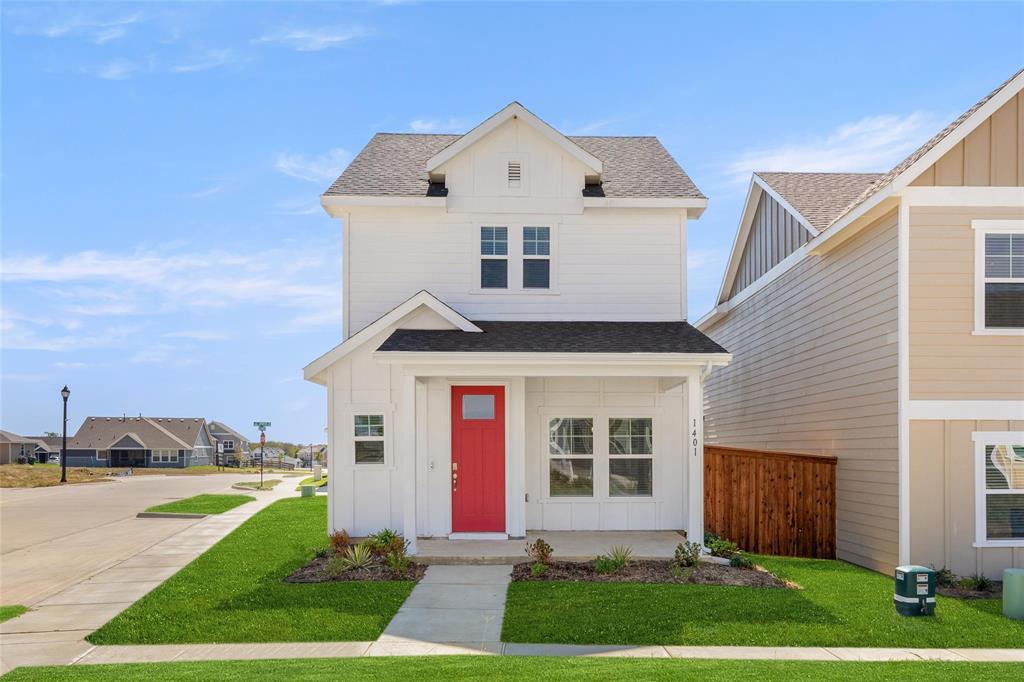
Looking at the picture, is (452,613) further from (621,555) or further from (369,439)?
(369,439)

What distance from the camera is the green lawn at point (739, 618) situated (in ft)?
31.2

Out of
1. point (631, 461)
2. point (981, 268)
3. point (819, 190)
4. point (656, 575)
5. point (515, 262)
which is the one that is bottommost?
point (656, 575)

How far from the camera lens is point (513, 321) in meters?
16.0

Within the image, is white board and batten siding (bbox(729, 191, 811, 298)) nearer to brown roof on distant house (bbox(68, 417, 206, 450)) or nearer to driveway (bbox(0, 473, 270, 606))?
driveway (bbox(0, 473, 270, 606))

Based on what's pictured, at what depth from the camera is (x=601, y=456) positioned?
51.6 ft

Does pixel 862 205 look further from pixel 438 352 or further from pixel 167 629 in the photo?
pixel 167 629

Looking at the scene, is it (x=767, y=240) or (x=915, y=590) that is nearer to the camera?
(x=915, y=590)

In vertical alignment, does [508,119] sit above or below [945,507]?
above

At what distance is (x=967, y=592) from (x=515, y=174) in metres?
9.82

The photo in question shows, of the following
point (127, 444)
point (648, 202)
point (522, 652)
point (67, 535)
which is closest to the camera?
point (522, 652)

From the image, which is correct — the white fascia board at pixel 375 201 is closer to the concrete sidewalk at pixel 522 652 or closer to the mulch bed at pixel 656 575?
the mulch bed at pixel 656 575

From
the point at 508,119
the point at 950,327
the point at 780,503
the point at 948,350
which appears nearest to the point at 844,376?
the point at 948,350

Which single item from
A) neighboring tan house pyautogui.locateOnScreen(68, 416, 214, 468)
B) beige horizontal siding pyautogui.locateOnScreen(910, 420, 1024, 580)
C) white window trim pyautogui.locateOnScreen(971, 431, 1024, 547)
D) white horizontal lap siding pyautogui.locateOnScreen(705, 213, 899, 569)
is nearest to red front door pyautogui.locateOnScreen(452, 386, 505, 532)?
white horizontal lap siding pyautogui.locateOnScreen(705, 213, 899, 569)

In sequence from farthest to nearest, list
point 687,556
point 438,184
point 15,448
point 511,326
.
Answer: point 15,448, point 438,184, point 511,326, point 687,556
